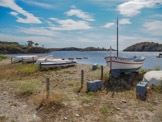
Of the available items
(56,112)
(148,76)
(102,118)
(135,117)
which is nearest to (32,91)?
(56,112)

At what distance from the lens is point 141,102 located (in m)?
7.89

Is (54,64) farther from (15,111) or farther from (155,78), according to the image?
(155,78)

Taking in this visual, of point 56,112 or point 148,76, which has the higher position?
point 148,76

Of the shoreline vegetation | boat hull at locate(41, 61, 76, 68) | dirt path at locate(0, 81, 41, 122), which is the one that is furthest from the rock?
boat hull at locate(41, 61, 76, 68)

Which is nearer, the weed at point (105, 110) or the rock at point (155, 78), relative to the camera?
the weed at point (105, 110)

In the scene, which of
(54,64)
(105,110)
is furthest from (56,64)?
(105,110)

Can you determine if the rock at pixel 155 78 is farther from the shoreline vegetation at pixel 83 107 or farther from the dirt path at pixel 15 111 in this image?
the dirt path at pixel 15 111

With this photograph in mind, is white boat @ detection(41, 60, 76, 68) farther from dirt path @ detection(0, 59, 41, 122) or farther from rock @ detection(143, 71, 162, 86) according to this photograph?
rock @ detection(143, 71, 162, 86)

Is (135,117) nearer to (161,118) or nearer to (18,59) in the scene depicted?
(161,118)

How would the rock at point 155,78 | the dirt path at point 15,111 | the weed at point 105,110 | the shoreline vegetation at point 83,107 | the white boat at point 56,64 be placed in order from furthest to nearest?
1. the white boat at point 56,64
2. the rock at point 155,78
3. the weed at point 105,110
4. the shoreline vegetation at point 83,107
5. the dirt path at point 15,111

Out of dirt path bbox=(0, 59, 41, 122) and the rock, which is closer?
dirt path bbox=(0, 59, 41, 122)

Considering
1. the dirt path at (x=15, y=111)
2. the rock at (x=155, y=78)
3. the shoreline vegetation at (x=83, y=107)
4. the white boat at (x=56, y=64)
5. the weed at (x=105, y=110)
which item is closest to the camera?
the dirt path at (x=15, y=111)

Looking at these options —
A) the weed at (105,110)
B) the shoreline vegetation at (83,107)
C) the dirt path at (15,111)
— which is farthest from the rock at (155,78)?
the dirt path at (15,111)

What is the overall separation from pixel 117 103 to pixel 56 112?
12.1ft
